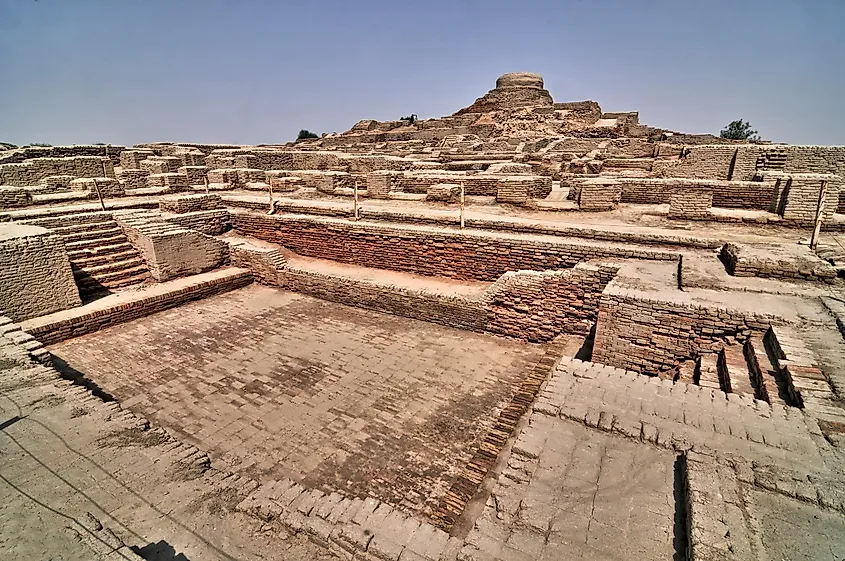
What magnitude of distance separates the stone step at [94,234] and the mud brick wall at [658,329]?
9182 mm

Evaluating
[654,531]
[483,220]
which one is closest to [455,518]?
[654,531]

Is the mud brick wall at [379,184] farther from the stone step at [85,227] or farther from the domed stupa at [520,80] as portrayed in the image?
the domed stupa at [520,80]

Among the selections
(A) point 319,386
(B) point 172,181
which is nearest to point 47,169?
(B) point 172,181

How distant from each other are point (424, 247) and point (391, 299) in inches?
54.8

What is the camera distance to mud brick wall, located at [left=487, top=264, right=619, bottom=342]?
6.34 m

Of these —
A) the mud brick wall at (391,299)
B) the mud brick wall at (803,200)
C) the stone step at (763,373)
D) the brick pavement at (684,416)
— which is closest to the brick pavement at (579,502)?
the brick pavement at (684,416)

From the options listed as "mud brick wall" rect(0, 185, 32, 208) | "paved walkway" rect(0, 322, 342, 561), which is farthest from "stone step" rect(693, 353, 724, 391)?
"mud brick wall" rect(0, 185, 32, 208)

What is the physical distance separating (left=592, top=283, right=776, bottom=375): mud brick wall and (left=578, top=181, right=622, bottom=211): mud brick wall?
4820 millimetres

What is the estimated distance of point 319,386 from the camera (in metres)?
5.34

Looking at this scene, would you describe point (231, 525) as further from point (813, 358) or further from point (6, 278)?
point (6, 278)

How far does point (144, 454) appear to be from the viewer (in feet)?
11.5

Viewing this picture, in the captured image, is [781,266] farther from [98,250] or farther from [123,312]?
[98,250]

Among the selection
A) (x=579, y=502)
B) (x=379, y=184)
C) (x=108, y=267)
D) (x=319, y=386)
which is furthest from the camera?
(x=379, y=184)

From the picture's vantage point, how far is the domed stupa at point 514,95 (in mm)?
27016
